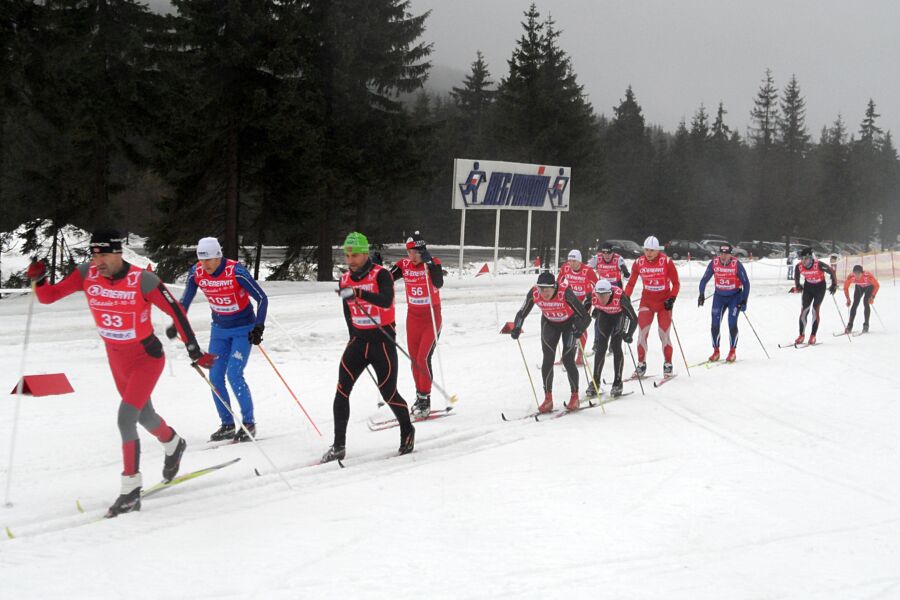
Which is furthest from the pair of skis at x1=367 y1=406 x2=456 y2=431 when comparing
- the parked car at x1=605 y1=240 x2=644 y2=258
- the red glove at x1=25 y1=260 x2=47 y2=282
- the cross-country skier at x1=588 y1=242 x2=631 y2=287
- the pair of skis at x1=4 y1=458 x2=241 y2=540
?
the parked car at x1=605 y1=240 x2=644 y2=258

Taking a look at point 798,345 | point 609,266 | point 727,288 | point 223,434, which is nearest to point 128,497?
point 223,434

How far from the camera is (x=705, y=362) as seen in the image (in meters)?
13.1

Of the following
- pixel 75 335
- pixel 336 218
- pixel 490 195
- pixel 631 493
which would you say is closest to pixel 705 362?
pixel 631 493

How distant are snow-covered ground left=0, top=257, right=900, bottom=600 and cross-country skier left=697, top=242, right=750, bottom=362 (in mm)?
1572

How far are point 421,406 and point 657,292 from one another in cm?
476

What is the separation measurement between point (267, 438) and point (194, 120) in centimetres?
1609

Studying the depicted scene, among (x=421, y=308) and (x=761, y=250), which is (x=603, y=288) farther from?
(x=761, y=250)

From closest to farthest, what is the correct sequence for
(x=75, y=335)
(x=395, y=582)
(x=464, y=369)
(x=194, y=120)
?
1. (x=395, y=582)
2. (x=464, y=369)
3. (x=75, y=335)
4. (x=194, y=120)

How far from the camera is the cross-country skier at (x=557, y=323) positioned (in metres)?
9.12

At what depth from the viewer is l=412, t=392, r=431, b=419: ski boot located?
360 inches

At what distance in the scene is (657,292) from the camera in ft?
39.3

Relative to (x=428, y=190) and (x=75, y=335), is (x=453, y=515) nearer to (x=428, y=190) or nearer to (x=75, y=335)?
(x=75, y=335)

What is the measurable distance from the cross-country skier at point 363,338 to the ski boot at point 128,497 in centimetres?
176

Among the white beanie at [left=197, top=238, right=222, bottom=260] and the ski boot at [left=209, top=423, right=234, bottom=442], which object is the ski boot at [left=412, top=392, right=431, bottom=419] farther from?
the white beanie at [left=197, top=238, right=222, bottom=260]
